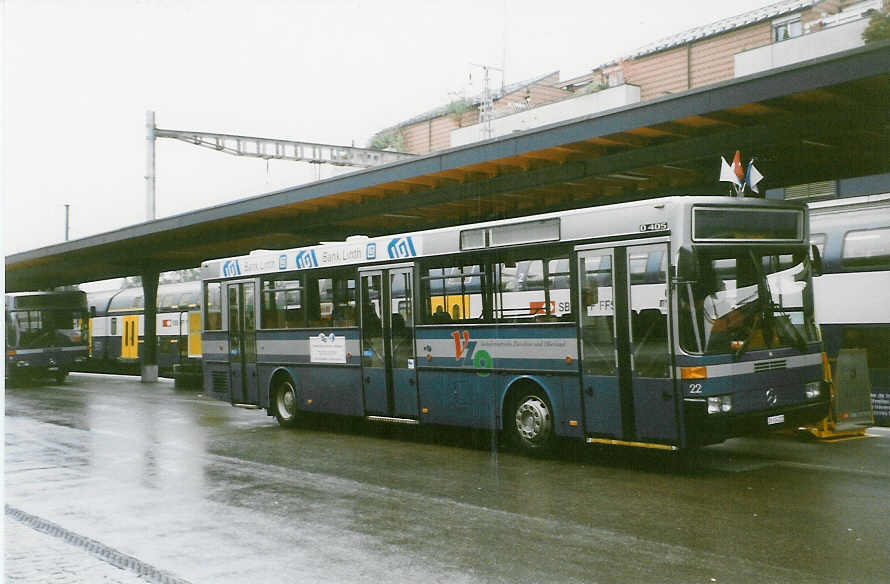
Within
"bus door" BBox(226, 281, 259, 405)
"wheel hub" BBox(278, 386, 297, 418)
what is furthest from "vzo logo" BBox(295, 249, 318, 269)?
"wheel hub" BBox(278, 386, 297, 418)

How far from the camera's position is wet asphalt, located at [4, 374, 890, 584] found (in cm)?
616

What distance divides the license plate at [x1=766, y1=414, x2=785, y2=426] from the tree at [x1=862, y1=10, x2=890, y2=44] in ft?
35.9

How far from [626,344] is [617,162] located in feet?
16.9

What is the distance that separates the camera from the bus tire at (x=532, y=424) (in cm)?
1091

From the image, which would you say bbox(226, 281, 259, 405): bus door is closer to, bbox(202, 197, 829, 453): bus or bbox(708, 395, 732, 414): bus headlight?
bbox(202, 197, 829, 453): bus

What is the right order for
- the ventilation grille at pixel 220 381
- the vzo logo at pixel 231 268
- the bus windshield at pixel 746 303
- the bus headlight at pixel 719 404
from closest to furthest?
the bus headlight at pixel 719 404
the bus windshield at pixel 746 303
the vzo logo at pixel 231 268
the ventilation grille at pixel 220 381

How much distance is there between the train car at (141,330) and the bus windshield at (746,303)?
2297cm

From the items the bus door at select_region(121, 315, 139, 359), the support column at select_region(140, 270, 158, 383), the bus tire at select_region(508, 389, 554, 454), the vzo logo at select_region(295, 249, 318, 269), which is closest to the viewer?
the bus tire at select_region(508, 389, 554, 454)

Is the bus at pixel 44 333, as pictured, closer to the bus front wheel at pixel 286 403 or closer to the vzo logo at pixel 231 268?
the vzo logo at pixel 231 268

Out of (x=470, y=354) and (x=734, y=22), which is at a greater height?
(x=734, y=22)

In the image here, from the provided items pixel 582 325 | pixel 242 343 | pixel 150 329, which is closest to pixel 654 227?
pixel 582 325

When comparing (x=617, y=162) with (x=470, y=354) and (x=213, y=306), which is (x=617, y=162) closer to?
(x=470, y=354)

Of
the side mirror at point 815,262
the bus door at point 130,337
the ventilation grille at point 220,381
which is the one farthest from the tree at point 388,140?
the side mirror at point 815,262

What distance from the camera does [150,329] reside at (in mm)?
31250
